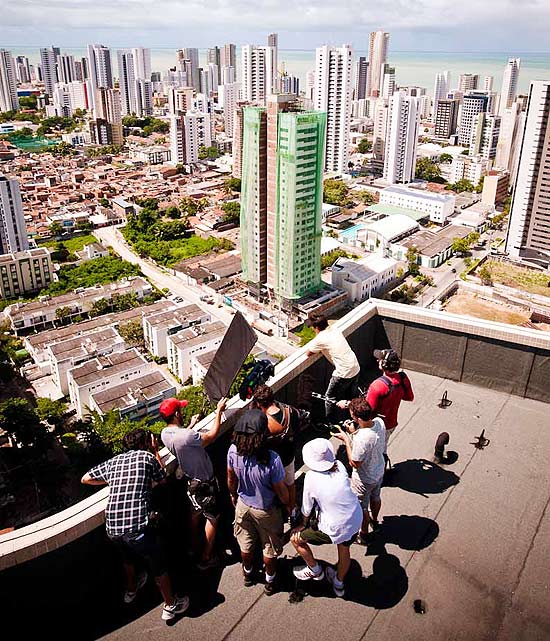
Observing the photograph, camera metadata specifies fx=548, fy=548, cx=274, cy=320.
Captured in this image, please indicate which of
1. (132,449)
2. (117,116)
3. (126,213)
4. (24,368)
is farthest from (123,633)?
(117,116)

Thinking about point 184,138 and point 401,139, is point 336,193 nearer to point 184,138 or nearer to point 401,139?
point 401,139

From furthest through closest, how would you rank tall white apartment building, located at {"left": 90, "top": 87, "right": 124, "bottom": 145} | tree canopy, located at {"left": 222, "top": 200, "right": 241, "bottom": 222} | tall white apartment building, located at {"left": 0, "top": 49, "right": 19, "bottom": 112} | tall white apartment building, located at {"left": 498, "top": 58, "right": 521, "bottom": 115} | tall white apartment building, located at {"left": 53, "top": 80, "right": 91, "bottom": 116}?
tall white apartment building, located at {"left": 0, "top": 49, "right": 19, "bottom": 112} < tall white apartment building, located at {"left": 53, "top": 80, "right": 91, "bottom": 116} < tall white apartment building, located at {"left": 498, "top": 58, "right": 521, "bottom": 115} < tall white apartment building, located at {"left": 90, "top": 87, "right": 124, "bottom": 145} < tree canopy, located at {"left": 222, "top": 200, "right": 241, "bottom": 222}

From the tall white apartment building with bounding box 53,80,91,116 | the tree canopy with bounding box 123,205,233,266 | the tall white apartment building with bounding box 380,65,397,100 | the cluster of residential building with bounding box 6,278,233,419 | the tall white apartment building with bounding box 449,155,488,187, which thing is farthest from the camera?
the tall white apartment building with bounding box 53,80,91,116

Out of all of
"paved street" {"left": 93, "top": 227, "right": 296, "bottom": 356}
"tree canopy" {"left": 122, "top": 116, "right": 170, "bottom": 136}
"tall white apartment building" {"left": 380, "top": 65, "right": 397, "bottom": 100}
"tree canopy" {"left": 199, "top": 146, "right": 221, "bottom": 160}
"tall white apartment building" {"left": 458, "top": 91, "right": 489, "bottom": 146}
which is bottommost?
"paved street" {"left": 93, "top": 227, "right": 296, "bottom": 356}

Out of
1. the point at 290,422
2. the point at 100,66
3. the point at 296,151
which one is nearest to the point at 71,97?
the point at 100,66

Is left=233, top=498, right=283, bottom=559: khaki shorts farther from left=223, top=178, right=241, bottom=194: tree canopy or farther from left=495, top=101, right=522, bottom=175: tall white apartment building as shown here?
left=495, top=101, right=522, bottom=175: tall white apartment building

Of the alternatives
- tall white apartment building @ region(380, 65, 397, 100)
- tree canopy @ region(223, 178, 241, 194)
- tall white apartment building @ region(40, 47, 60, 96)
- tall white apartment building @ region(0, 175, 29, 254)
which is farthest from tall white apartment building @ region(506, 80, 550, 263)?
tall white apartment building @ region(40, 47, 60, 96)
